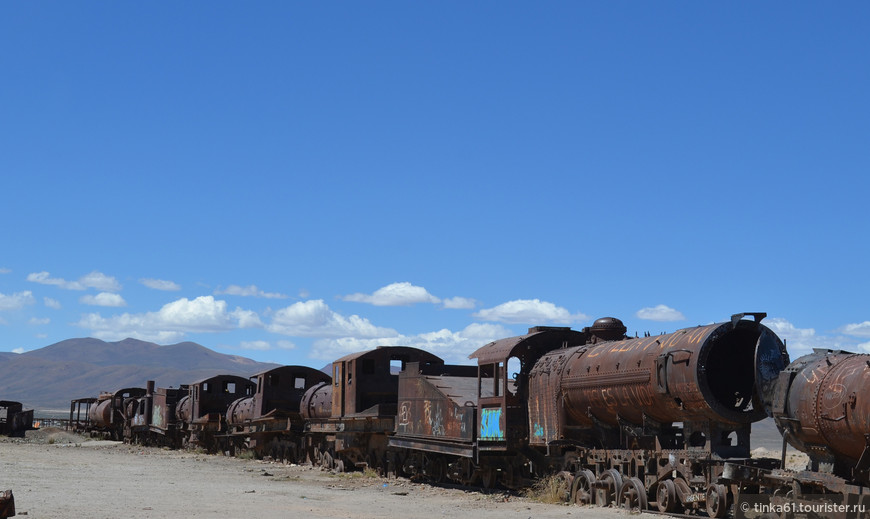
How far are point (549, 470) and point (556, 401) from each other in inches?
73.4

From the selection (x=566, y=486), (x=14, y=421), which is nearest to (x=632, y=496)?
(x=566, y=486)

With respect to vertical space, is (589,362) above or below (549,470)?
above

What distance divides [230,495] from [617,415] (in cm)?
840

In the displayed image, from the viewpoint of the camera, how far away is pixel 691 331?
49.6 feet

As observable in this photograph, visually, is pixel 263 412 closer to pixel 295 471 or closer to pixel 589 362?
pixel 295 471

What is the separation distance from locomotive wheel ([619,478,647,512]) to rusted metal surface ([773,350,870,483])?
11.4ft

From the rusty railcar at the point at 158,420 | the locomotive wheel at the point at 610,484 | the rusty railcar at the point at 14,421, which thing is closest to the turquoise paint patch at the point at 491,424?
the locomotive wheel at the point at 610,484

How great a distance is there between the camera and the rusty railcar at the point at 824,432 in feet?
37.5

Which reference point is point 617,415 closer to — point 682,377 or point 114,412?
point 682,377

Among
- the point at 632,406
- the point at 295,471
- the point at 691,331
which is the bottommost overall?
the point at 295,471

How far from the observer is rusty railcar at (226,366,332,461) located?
33.7 meters

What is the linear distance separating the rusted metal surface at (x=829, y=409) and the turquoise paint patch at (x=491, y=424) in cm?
760

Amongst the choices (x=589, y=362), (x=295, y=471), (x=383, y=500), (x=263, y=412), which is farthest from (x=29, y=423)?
(x=589, y=362)

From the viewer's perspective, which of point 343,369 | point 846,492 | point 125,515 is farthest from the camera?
point 343,369
